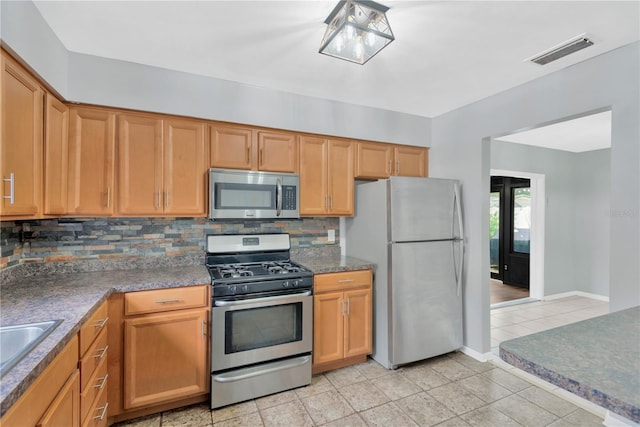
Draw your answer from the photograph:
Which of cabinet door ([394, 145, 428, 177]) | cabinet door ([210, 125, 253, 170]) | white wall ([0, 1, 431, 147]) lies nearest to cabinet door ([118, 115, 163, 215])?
white wall ([0, 1, 431, 147])

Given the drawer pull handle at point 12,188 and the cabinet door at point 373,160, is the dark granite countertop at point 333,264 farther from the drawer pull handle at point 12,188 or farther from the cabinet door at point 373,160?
the drawer pull handle at point 12,188

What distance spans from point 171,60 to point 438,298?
9.61 ft

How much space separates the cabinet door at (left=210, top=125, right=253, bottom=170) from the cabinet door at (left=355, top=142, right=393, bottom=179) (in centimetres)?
110

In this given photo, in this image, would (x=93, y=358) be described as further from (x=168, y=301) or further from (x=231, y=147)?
(x=231, y=147)

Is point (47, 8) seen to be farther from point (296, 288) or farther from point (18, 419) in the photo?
point (296, 288)

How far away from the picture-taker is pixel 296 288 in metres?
2.43

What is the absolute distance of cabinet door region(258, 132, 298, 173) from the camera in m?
2.72

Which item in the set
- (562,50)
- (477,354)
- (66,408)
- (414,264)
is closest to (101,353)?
(66,408)

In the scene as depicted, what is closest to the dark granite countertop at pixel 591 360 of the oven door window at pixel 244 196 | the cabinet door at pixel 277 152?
the oven door window at pixel 244 196

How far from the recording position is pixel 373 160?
3.21 metres

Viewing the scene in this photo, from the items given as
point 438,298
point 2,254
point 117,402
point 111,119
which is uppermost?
point 111,119

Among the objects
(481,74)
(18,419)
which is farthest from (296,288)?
(481,74)

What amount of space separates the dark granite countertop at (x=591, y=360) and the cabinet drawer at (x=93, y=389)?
184 cm

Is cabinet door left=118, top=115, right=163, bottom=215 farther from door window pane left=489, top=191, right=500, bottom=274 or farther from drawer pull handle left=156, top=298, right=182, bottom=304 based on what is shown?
door window pane left=489, top=191, right=500, bottom=274
